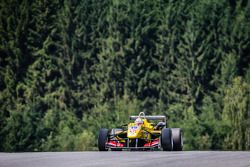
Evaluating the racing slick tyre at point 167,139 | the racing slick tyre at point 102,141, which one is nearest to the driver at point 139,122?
the racing slick tyre at point 102,141

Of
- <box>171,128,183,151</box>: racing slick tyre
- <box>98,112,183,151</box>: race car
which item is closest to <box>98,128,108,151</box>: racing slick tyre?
<box>98,112,183,151</box>: race car

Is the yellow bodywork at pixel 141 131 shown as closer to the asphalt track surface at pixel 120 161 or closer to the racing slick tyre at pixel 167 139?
the racing slick tyre at pixel 167 139

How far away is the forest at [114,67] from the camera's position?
73.3 meters

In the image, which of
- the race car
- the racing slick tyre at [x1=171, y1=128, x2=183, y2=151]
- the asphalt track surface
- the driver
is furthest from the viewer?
the driver

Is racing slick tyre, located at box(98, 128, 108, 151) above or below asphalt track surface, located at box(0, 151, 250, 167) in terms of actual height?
above

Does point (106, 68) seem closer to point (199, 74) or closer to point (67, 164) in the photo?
point (199, 74)

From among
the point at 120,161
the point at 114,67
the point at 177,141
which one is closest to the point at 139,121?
the point at 177,141

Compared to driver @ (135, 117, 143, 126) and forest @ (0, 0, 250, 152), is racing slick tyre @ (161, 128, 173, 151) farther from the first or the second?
forest @ (0, 0, 250, 152)

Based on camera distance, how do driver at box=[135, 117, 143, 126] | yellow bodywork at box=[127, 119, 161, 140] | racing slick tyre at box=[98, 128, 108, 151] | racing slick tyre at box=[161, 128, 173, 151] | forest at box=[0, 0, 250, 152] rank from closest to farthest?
racing slick tyre at box=[161, 128, 173, 151], racing slick tyre at box=[98, 128, 108, 151], yellow bodywork at box=[127, 119, 161, 140], driver at box=[135, 117, 143, 126], forest at box=[0, 0, 250, 152]

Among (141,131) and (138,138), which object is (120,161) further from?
(141,131)

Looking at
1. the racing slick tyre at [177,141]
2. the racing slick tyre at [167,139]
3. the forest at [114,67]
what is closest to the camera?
the racing slick tyre at [167,139]

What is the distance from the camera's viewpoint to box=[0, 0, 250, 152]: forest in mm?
73312

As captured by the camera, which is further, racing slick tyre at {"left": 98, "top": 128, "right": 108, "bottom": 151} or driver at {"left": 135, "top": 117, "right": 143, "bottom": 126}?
driver at {"left": 135, "top": 117, "right": 143, "bottom": 126}

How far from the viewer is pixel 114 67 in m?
81.7
